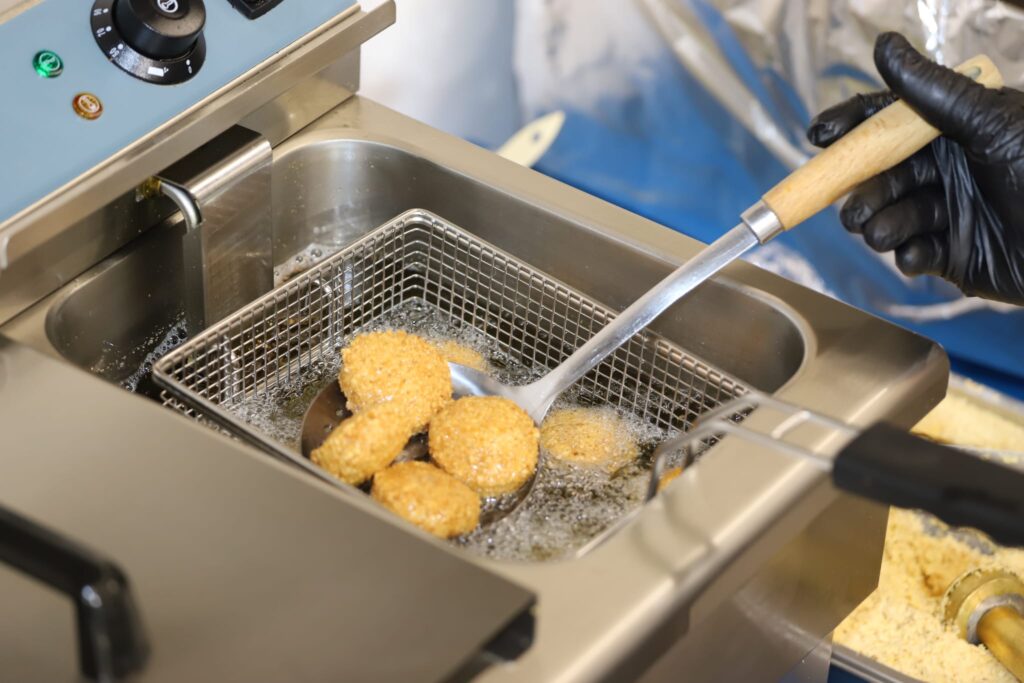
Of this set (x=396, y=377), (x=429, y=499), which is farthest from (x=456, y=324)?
(x=429, y=499)

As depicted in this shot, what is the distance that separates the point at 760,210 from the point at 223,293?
1.44 feet

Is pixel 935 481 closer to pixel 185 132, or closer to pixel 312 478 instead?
pixel 312 478

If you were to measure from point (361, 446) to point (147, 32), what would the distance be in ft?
1.14

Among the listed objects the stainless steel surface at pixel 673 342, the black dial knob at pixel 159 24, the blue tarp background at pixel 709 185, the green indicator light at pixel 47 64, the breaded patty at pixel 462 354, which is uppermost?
the black dial knob at pixel 159 24

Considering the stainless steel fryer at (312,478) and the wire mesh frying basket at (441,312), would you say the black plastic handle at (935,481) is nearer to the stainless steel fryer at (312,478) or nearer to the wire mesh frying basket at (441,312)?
the stainless steel fryer at (312,478)

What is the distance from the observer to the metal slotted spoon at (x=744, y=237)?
0.88 meters

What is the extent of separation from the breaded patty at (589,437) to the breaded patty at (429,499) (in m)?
0.13

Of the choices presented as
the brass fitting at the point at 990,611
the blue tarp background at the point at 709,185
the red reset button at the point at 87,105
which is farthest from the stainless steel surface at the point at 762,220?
the blue tarp background at the point at 709,185

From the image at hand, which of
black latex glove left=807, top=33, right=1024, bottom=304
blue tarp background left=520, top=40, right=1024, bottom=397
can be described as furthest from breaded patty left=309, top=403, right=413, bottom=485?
blue tarp background left=520, top=40, right=1024, bottom=397

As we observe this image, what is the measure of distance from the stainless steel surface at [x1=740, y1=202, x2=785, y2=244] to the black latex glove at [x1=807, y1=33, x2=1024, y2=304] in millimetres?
161

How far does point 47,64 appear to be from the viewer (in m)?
0.82

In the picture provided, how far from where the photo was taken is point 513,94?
2018mm

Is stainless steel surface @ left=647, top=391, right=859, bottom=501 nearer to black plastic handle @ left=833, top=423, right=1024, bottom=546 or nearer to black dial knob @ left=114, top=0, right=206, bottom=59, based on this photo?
black plastic handle @ left=833, top=423, right=1024, bottom=546

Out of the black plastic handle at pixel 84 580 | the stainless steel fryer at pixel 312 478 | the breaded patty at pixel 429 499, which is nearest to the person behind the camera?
the black plastic handle at pixel 84 580
